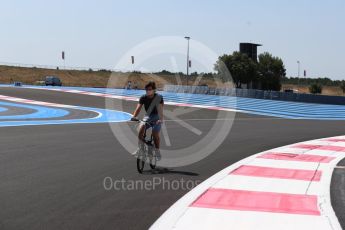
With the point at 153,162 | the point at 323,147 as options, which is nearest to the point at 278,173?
the point at 153,162

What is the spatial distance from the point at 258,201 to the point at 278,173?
9.05ft

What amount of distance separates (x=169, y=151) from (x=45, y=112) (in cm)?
1534

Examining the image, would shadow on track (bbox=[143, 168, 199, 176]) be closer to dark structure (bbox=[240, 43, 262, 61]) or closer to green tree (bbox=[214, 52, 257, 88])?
green tree (bbox=[214, 52, 257, 88])

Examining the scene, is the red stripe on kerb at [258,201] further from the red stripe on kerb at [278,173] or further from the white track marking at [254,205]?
the red stripe on kerb at [278,173]

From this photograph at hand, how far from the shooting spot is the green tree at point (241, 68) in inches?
3669

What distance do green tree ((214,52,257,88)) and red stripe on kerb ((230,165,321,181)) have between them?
269ft

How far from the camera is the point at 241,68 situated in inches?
3659

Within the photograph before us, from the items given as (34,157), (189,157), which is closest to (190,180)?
(189,157)

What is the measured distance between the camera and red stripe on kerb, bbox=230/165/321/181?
359 inches

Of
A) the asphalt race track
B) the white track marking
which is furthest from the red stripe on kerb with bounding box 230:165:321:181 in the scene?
the asphalt race track

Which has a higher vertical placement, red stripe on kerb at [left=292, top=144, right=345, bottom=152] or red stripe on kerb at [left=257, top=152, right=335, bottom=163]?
red stripe on kerb at [left=257, top=152, right=335, bottom=163]

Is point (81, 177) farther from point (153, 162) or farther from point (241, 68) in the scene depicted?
point (241, 68)

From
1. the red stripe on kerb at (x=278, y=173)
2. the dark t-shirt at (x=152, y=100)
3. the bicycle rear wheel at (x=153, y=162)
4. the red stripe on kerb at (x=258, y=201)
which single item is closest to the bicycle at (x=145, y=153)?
the bicycle rear wheel at (x=153, y=162)

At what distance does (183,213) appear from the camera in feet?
19.9
